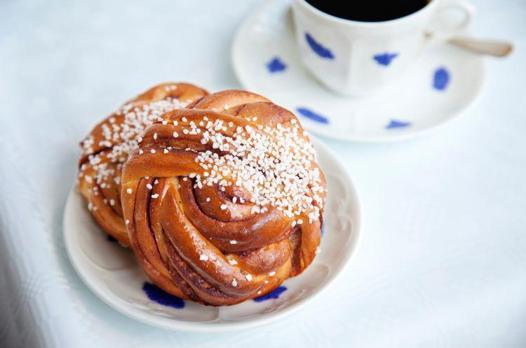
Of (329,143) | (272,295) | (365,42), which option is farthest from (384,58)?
(272,295)

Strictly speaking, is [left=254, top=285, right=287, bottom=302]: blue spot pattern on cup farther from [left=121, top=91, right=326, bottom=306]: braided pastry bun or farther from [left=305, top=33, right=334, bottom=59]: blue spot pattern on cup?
[left=305, top=33, right=334, bottom=59]: blue spot pattern on cup

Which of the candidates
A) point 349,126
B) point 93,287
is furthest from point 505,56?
point 93,287

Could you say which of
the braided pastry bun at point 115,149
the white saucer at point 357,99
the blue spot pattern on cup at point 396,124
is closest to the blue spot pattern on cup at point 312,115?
the white saucer at point 357,99

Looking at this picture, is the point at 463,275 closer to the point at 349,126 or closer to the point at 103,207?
the point at 349,126

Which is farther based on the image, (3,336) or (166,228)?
(3,336)

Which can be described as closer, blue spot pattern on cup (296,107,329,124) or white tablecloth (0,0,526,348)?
white tablecloth (0,0,526,348)

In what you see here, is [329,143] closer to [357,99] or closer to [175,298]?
[357,99]

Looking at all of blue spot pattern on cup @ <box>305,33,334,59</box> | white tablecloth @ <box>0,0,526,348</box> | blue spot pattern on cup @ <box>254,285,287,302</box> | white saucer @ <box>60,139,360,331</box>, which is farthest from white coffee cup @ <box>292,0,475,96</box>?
blue spot pattern on cup @ <box>254,285,287,302</box>
